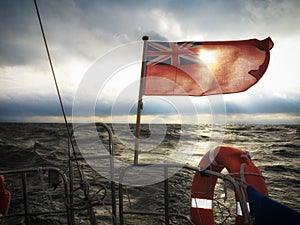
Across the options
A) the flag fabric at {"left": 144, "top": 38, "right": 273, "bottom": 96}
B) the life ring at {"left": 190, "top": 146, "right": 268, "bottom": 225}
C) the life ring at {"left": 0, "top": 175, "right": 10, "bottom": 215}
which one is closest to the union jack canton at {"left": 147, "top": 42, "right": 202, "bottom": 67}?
the flag fabric at {"left": 144, "top": 38, "right": 273, "bottom": 96}

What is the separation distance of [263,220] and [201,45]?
4.28 meters

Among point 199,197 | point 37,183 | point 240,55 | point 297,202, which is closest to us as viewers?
point 199,197

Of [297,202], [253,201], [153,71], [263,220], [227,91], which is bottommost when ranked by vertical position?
[297,202]

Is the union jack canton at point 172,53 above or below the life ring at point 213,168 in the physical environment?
above

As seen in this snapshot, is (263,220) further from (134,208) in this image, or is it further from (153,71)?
(134,208)

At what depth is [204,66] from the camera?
220 inches

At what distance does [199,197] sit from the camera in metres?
4.14

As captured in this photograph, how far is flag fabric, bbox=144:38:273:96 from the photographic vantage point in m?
5.23

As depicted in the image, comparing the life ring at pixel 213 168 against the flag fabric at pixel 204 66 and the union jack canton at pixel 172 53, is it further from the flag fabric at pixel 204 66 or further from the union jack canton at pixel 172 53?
the union jack canton at pixel 172 53

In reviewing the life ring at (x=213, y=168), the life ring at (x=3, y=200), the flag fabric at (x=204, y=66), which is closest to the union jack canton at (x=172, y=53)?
the flag fabric at (x=204, y=66)

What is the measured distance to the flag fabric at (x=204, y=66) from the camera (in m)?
5.23

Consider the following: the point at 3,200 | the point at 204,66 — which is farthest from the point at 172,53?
the point at 3,200

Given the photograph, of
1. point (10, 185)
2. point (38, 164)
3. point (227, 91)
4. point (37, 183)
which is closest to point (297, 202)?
point (227, 91)

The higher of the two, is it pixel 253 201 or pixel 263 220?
pixel 253 201
